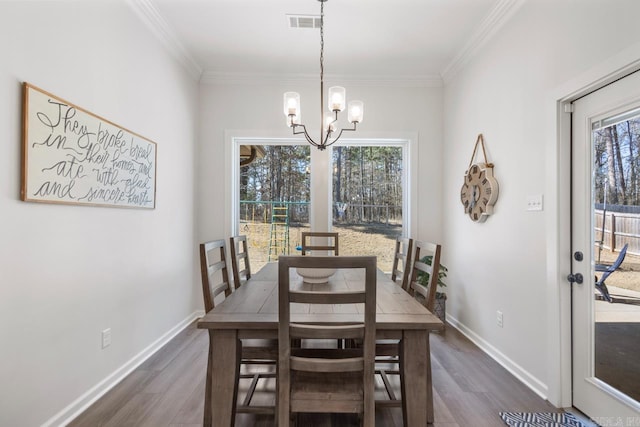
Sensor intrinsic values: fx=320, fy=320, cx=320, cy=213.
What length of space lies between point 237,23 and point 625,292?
327 centimetres

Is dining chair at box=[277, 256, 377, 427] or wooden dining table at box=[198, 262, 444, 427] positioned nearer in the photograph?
dining chair at box=[277, 256, 377, 427]

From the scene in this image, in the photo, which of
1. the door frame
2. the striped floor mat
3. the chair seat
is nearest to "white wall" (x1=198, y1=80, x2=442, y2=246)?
the door frame

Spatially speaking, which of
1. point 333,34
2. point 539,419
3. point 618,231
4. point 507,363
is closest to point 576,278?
point 618,231

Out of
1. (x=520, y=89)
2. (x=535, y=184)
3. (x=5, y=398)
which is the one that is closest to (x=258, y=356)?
(x=5, y=398)

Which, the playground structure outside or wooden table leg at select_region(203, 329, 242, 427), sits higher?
the playground structure outside

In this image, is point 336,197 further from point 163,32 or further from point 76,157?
point 76,157

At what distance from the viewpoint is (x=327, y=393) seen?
1.35 m

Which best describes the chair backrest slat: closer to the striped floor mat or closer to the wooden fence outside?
the striped floor mat

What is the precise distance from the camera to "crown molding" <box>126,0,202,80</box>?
97.8 inches

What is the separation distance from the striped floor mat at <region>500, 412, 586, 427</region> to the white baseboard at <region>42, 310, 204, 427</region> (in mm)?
2516

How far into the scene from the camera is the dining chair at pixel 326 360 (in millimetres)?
1236

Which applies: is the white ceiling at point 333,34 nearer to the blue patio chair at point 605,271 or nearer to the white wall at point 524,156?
the white wall at point 524,156

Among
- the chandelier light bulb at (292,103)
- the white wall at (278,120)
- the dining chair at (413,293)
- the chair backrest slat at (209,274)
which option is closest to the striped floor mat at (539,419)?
the dining chair at (413,293)

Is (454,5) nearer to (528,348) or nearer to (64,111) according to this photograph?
(528,348)
